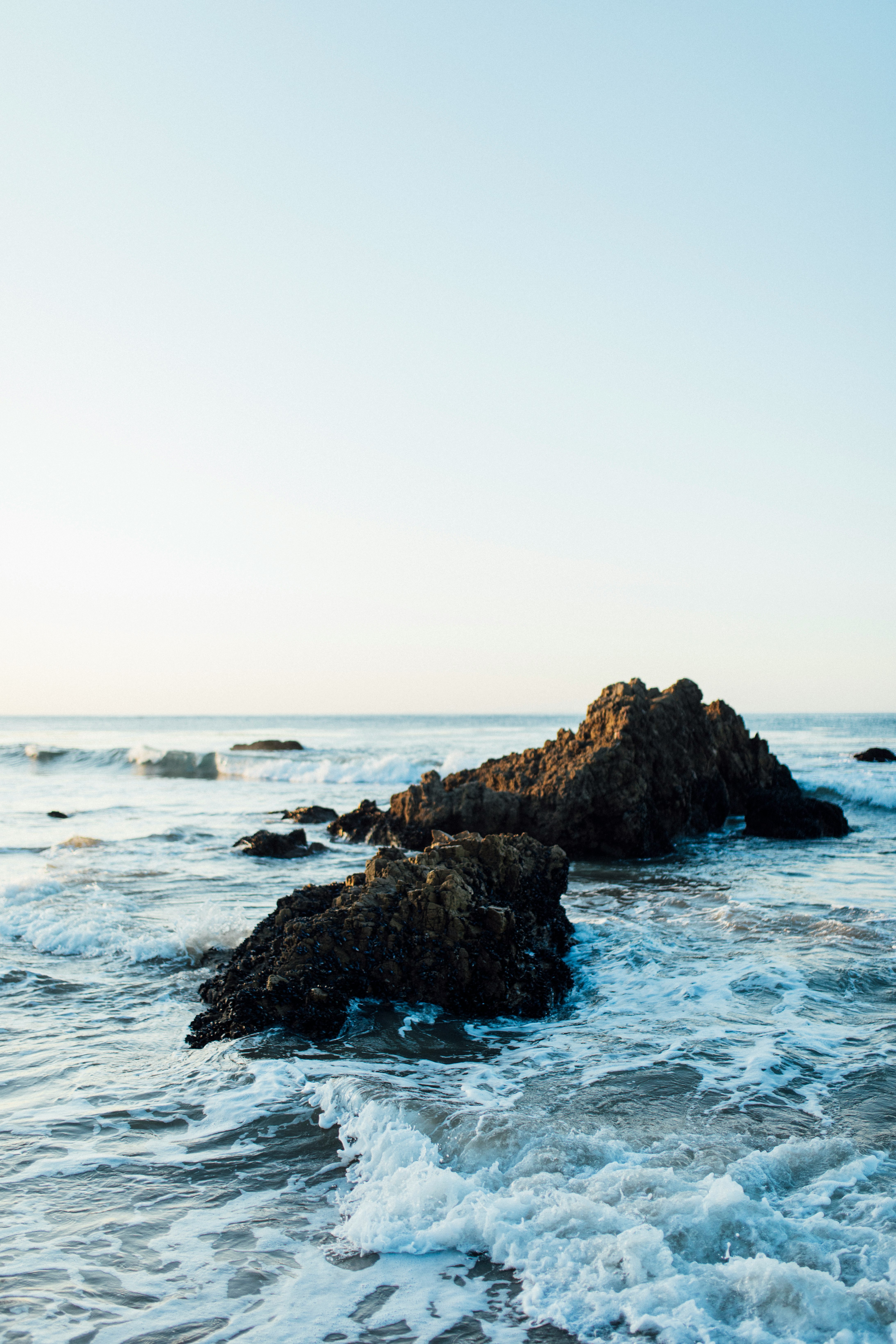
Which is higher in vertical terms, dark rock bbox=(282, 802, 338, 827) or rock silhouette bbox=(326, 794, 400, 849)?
rock silhouette bbox=(326, 794, 400, 849)

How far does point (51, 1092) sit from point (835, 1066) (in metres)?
4.32

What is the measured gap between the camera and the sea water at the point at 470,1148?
295 cm

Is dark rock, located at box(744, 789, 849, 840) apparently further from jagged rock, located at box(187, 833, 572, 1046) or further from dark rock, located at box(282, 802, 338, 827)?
jagged rock, located at box(187, 833, 572, 1046)

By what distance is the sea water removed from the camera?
2.95m

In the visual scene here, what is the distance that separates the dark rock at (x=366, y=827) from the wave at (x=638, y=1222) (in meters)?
9.62

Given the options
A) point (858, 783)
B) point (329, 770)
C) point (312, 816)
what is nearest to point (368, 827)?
point (312, 816)

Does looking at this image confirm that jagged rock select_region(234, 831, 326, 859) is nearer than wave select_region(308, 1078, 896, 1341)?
No

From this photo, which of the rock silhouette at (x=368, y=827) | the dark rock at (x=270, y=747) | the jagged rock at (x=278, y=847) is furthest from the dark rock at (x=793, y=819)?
the dark rock at (x=270, y=747)

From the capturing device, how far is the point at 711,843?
1380 centimetres

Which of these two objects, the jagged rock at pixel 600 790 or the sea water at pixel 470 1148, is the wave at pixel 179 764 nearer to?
the jagged rock at pixel 600 790

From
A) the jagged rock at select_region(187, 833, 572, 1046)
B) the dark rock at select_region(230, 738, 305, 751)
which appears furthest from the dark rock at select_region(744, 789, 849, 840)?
the dark rock at select_region(230, 738, 305, 751)

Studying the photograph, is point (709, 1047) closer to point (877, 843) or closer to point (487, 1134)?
point (487, 1134)

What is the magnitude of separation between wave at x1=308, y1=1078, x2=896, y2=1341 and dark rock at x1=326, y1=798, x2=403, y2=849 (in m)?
9.62

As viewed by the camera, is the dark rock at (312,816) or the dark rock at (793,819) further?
the dark rock at (312,816)
